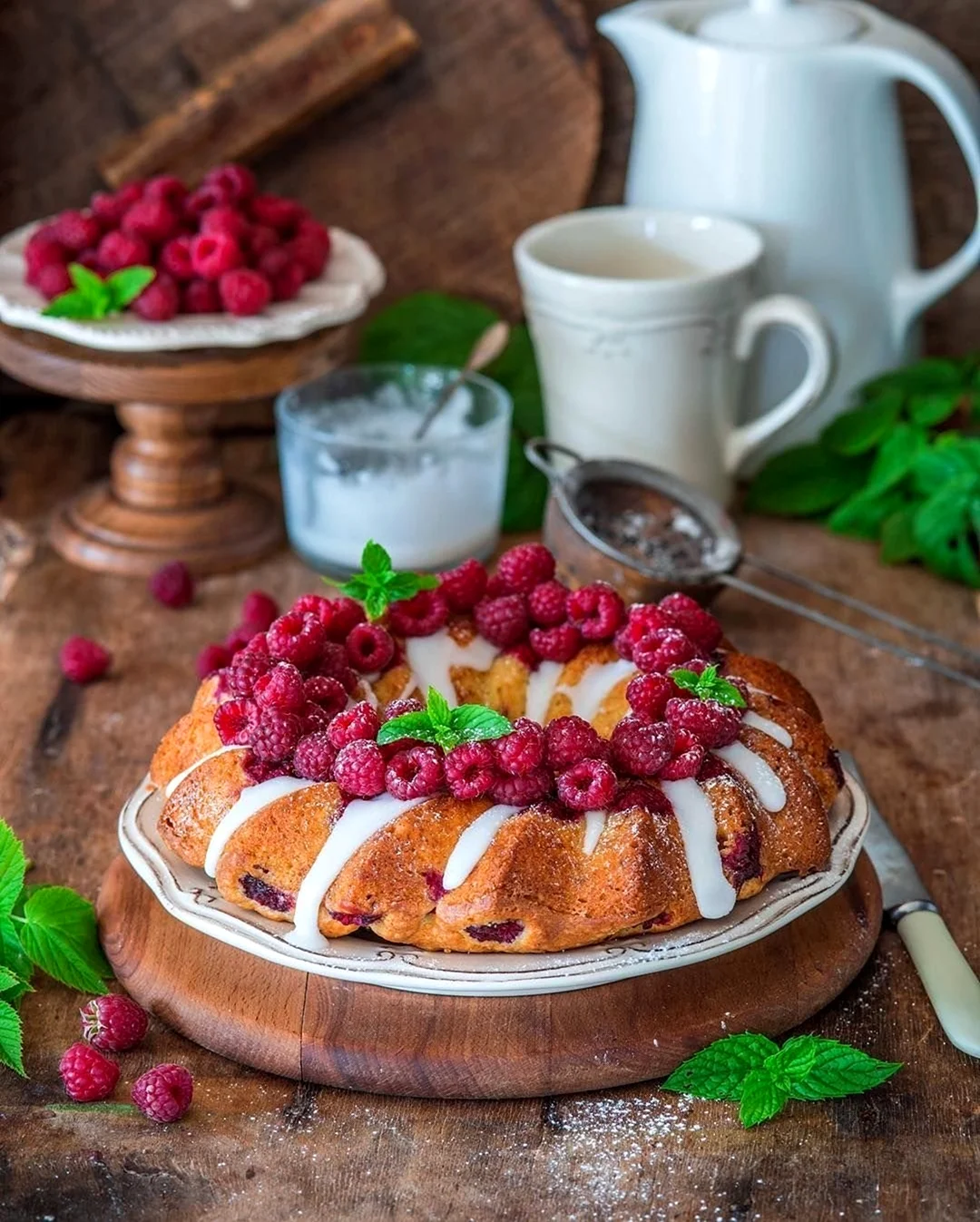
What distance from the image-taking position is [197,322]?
5.33ft

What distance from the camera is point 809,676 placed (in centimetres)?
160

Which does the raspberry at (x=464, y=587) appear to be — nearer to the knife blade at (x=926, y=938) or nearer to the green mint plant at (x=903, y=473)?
the knife blade at (x=926, y=938)

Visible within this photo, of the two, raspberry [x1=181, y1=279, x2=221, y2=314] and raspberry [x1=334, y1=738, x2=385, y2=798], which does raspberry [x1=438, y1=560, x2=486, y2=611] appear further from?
raspberry [x1=181, y1=279, x2=221, y2=314]

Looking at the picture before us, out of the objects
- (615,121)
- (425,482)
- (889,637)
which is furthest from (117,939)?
(615,121)

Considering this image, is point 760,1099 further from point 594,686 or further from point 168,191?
point 168,191

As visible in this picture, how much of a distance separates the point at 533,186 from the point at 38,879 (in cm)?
113

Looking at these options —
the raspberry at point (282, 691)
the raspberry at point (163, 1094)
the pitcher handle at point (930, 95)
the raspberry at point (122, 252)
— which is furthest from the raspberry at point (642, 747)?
the pitcher handle at point (930, 95)

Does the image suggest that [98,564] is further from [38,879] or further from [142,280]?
[38,879]

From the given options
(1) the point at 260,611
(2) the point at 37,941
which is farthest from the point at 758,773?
(1) the point at 260,611

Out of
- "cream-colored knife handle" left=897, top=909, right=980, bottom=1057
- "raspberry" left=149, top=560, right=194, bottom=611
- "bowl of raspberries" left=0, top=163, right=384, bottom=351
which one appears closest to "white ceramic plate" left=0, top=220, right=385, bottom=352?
"bowl of raspberries" left=0, top=163, right=384, bottom=351

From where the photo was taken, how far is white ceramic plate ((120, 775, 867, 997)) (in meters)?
1.04

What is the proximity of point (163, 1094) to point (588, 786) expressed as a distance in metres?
0.33

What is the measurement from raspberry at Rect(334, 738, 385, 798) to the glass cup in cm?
66

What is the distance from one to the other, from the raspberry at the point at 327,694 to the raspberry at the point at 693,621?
27 centimetres
